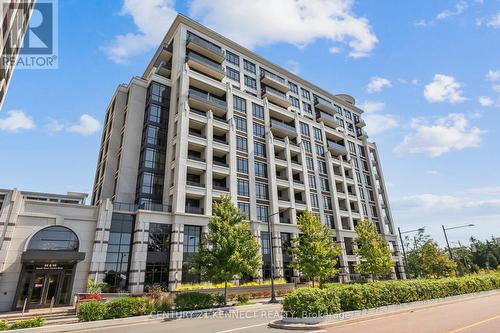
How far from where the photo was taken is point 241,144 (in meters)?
41.4

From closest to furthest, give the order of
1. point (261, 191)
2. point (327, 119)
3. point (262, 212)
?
point (262, 212) → point (261, 191) → point (327, 119)

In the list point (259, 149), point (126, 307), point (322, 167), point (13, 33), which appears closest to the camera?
point (13, 33)

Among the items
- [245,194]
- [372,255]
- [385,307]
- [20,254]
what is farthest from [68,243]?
[372,255]

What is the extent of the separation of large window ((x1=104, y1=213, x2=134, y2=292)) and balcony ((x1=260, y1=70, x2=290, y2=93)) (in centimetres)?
3284

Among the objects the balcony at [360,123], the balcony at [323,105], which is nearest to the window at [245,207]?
the balcony at [323,105]

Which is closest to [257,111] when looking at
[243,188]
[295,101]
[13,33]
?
[295,101]

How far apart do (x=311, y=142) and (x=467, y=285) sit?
103ft

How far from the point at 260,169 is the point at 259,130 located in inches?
264

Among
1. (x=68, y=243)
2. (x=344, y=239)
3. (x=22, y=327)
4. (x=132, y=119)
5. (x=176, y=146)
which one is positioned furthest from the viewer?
(x=344, y=239)

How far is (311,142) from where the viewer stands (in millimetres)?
51750

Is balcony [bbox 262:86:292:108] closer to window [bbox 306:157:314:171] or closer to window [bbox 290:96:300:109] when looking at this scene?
window [bbox 290:96:300:109]

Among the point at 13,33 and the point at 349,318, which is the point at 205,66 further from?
the point at 349,318

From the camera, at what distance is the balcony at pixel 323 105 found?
58469mm

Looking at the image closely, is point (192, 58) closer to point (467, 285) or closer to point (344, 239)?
point (344, 239)
